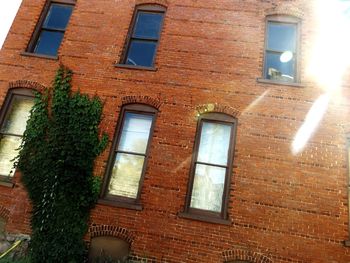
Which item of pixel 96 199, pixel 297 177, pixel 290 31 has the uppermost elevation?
pixel 290 31

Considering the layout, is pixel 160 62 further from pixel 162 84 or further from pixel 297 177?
pixel 297 177

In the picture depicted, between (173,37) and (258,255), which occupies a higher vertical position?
(173,37)

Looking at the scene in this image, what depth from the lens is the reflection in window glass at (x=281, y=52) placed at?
8.24 metres

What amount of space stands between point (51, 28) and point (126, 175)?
5.27 metres

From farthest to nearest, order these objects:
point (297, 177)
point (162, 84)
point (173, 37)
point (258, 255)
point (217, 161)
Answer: point (173, 37) < point (162, 84) < point (217, 161) < point (297, 177) < point (258, 255)

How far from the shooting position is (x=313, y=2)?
8.73 metres

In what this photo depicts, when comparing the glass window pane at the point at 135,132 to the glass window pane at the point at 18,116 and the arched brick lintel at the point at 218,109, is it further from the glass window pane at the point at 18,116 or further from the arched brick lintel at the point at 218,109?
the glass window pane at the point at 18,116

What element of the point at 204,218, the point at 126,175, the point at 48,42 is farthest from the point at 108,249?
the point at 48,42

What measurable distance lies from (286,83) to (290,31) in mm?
1867

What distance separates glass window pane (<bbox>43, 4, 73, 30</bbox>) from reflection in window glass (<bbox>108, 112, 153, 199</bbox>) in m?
3.92

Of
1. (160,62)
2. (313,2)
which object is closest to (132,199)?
(160,62)

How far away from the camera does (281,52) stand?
8422 mm

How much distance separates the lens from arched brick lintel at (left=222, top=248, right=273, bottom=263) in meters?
6.50

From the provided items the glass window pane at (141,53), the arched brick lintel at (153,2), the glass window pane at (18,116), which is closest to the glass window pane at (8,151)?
the glass window pane at (18,116)
